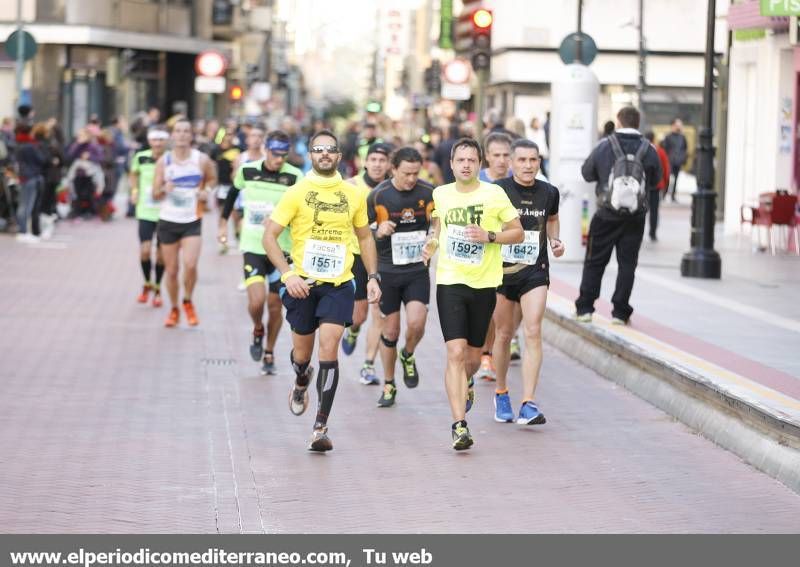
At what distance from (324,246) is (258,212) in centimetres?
375

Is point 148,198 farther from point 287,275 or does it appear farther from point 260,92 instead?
point 260,92

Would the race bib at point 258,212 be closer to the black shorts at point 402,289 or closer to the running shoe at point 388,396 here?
the black shorts at point 402,289

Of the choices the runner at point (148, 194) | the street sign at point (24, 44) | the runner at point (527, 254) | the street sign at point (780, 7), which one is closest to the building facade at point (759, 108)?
the street sign at point (780, 7)

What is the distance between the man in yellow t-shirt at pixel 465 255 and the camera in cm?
1030

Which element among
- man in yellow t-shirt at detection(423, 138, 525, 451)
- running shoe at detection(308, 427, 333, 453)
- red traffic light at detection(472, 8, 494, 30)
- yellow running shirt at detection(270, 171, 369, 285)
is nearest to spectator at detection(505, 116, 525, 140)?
man in yellow t-shirt at detection(423, 138, 525, 451)

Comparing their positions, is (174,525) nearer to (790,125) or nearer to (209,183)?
(209,183)

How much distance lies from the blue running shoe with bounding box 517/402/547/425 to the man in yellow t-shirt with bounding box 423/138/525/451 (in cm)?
85

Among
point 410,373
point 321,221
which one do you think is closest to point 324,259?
point 321,221

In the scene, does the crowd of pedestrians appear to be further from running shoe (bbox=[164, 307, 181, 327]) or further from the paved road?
the paved road

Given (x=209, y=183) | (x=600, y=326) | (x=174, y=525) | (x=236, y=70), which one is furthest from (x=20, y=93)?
(x=236, y=70)

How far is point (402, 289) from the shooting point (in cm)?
1218

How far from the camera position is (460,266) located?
1040 cm

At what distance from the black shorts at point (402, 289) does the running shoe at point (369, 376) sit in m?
1.07
